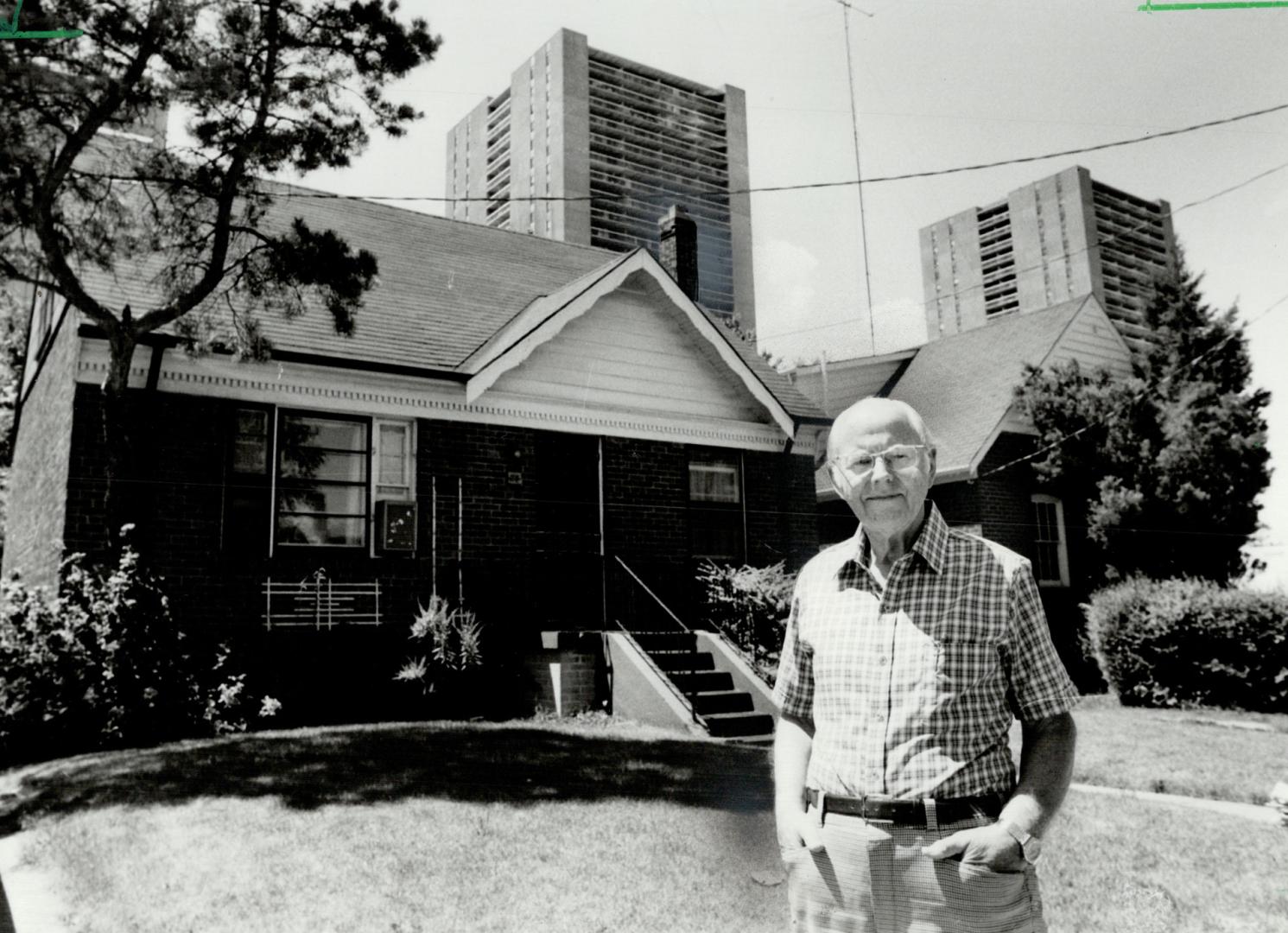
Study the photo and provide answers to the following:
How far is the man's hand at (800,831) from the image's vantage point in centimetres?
224

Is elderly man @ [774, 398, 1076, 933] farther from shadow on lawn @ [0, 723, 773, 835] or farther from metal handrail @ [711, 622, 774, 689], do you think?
metal handrail @ [711, 622, 774, 689]

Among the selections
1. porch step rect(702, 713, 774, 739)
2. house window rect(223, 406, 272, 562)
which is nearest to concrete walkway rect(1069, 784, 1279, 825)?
porch step rect(702, 713, 774, 739)

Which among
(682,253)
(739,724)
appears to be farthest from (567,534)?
(682,253)

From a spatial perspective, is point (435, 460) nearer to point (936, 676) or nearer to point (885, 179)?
point (885, 179)

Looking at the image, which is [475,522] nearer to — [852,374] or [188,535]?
[188,535]

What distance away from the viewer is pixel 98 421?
10312 mm

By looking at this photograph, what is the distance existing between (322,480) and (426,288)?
138 inches

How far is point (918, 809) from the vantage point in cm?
214

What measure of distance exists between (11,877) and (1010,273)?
28.0 feet

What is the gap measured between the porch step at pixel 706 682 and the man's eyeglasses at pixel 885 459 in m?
8.69

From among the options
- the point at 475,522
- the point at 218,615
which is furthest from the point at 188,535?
the point at 475,522

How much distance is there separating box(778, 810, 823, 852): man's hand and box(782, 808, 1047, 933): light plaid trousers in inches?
0.5

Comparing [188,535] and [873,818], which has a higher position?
[188,535]

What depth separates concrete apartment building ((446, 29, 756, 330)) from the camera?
7.50m
